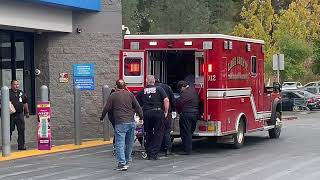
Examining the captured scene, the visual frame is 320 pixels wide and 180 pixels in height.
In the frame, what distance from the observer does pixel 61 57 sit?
1831 cm

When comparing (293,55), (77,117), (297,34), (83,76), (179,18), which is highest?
(179,18)

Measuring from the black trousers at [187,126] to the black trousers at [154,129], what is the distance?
36.3 inches

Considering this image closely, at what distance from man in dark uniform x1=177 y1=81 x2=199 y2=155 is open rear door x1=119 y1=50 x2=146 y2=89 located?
115cm

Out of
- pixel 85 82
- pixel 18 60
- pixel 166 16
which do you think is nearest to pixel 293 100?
pixel 166 16

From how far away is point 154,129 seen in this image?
43.0 feet

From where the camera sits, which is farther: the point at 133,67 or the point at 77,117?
the point at 77,117

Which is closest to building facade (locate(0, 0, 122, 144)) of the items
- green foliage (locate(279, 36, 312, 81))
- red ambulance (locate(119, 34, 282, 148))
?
red ambulance (locate(119, 34, 282, 148))

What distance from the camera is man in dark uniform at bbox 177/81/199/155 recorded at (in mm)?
13891

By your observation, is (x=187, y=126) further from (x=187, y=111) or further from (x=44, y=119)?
(x=44, y=119)

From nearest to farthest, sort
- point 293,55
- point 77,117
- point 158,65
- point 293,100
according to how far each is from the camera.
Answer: point 158,65 < point 77,117 < point 293,100 < point 293,55

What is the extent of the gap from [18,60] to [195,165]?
822 cm

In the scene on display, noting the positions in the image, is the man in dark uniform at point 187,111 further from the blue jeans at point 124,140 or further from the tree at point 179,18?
the tree at point 179,18

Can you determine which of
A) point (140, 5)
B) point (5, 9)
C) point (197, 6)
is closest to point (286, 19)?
point (197, 6)

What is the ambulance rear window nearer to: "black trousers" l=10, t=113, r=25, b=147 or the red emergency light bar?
the red emergency light bar
